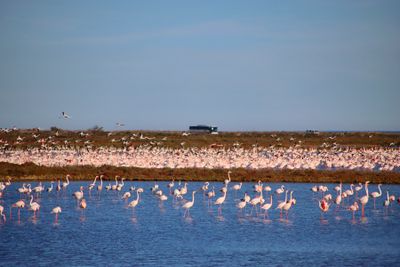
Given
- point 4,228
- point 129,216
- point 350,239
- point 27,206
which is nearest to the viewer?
point 350,239

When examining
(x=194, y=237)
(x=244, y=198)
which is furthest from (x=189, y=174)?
(x=194, y=237)

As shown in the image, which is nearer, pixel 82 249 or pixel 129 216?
pixel 82 249

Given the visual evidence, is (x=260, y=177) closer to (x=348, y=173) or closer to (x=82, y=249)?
(x=348, y=173)

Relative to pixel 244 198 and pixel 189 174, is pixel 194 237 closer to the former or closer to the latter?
pixel 244 198

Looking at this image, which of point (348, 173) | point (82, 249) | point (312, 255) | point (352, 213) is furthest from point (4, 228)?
point (348, 173)

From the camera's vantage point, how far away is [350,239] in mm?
21453

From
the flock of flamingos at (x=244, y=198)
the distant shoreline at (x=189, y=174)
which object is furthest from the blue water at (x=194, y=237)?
the distant shoreline at (x=189, y=174)

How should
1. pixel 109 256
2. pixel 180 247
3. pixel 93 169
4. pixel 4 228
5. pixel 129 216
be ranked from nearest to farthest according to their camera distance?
1. pixel 109 256
2. pixel 180 247
3. pixel 4 228
4. pixel 129 216
5. pixel 93 169

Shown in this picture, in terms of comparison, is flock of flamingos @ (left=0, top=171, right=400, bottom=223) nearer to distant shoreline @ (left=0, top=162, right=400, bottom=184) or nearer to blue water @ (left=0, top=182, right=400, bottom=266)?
blue water @ (left=0, top=182, right=400, bottom=266)

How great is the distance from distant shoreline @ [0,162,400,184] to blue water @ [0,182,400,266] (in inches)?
344

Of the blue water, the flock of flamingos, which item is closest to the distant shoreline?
the flock of flamingos

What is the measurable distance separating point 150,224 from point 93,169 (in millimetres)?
17943

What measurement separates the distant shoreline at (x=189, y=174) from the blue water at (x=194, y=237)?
28.6 feet

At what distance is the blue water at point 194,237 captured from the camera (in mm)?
18453
